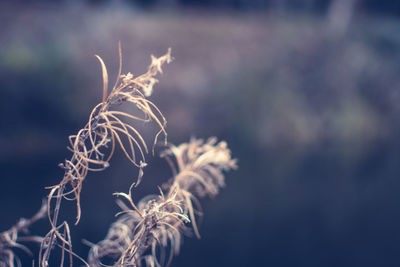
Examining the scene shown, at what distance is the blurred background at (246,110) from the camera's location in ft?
20.8

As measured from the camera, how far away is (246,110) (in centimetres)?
1127

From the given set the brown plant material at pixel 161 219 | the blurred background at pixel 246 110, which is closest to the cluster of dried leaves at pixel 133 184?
the brown plant material at pixel 161 219

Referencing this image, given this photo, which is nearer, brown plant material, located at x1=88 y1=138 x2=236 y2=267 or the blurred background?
brown plant material, located at x1=88 y1=138 x2=236 y2=267

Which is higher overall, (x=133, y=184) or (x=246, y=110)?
(x=246, y=110)

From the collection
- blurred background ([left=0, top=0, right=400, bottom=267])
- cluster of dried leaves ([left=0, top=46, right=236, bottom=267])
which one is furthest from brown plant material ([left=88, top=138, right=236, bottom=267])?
blurred background ([left=0, top=0, right=400, bottom=267])

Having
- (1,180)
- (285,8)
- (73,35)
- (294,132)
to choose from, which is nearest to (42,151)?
(1,180)

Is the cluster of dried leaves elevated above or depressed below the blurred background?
below

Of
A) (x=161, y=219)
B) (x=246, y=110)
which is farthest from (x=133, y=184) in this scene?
(x=246, y=110)

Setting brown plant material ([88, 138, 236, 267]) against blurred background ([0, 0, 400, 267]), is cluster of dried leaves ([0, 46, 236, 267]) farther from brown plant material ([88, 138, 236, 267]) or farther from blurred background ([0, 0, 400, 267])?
blurred background ([0, 0, 400, 267])

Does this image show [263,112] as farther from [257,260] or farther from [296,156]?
[257,260]

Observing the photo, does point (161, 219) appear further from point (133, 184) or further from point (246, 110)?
point (246, 110)

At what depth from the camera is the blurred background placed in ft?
20.8

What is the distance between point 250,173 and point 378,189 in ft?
7.44

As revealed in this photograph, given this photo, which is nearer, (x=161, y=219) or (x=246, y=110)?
(x=161, y=219)
